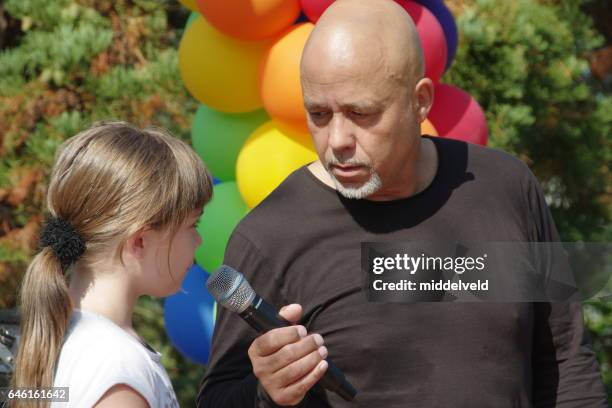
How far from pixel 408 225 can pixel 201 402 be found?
0.64 metres

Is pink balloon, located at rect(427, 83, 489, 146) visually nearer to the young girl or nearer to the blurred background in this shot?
the blurred background

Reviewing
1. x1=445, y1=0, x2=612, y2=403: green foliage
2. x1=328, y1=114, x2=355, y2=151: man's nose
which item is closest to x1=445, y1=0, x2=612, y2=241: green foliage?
x1=445, y1=0, x2=612, y2=403: green foliage

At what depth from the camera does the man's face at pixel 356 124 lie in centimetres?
220

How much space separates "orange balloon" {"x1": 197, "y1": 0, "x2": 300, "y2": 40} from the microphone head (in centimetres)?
164

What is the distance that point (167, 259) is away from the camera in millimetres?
2088

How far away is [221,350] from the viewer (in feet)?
7.30

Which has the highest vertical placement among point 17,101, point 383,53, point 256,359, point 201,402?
point 383,53

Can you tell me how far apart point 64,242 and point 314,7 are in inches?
62.9

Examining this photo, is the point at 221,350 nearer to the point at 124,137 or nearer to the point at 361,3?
the point at 124,137

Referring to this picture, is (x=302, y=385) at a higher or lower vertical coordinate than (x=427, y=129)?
higher

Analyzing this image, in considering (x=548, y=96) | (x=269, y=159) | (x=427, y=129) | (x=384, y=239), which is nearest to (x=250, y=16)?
(x=269, y=159)

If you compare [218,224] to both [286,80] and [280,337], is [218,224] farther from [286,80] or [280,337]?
[280,337]

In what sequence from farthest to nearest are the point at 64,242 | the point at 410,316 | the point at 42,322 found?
1. the point at 410,316
2. the point at 64,242
3. the point at 42,322

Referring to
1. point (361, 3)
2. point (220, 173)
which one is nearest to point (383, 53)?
point (361, 3)
